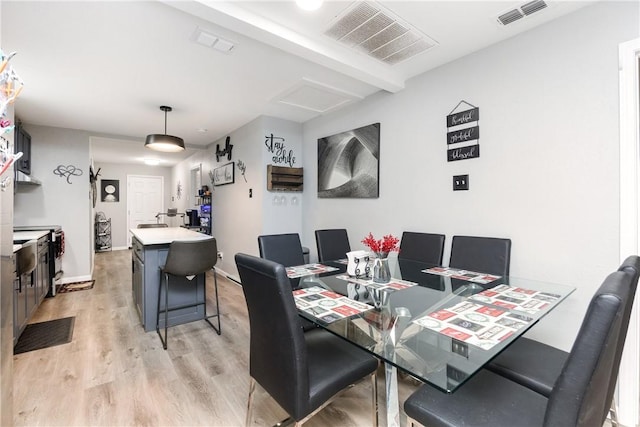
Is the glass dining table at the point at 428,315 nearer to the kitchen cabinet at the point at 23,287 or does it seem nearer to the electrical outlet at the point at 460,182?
the electrical outlet at the point at 460,182

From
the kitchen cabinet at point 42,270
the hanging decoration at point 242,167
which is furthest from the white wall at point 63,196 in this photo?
the hanging decoration at point 242,167

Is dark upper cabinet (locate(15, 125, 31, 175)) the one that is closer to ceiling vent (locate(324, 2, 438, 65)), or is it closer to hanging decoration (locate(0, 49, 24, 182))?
hanging decoration (locate(0, 49, 24, 182))

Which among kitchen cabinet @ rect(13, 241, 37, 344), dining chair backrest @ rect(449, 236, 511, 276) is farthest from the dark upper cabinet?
dining chair backrest @ rect(449, 236, 511, 276)

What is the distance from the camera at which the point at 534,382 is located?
4.09ft

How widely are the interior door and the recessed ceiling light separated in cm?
823

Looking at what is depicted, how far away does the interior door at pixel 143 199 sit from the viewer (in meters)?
8.23

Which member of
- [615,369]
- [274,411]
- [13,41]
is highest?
[13,41]

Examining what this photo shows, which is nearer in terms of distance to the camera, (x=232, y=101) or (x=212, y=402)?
(x=212, y=402)

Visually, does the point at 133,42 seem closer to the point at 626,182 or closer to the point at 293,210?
the point at 293,210

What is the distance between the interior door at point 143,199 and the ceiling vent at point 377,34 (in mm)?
8103

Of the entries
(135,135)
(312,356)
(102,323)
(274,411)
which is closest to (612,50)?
(312,356)

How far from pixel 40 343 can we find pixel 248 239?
234cm

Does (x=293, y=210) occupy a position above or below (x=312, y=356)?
above

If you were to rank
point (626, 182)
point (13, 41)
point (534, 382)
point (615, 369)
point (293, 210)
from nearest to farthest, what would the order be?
point (615, 369)
point (534, 382)
point (626, 182)
point (13, 41)
point (293, 210)
